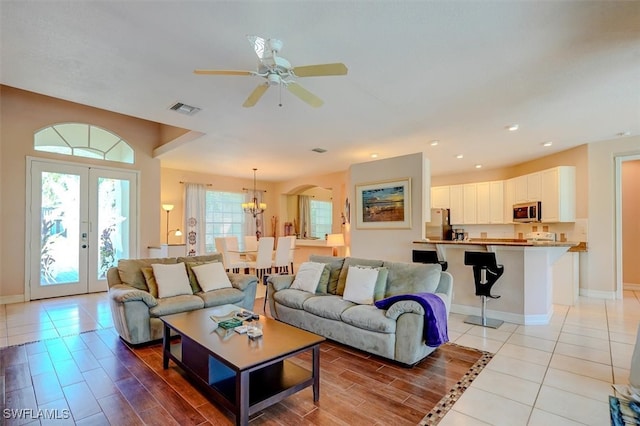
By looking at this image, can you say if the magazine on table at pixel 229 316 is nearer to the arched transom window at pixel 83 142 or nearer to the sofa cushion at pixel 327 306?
the sofa cushion at pixel 327 306

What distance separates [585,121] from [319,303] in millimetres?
4592

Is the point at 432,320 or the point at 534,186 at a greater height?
the point at 534,186

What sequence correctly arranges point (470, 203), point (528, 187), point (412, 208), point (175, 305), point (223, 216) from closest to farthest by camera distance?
point (175, 305), point (412, 208), point (528, 187), point (470, 203), point (223, 216)

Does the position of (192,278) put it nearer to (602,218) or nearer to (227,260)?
(227,260)

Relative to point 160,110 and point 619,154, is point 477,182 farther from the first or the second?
point 160,110

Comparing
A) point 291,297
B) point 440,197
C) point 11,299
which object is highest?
point 440,197

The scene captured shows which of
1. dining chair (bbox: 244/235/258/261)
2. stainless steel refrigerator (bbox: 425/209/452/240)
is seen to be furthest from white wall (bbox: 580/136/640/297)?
dining chair (bbox: 244/235/258/261)

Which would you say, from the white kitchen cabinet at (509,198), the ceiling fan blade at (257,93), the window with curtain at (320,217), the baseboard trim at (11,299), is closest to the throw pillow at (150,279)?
the ceiling fan blade at (257,93)

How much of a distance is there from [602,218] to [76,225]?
31.1 feet

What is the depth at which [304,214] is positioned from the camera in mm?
10727

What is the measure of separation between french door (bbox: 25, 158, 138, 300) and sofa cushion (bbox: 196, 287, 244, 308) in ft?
10.9

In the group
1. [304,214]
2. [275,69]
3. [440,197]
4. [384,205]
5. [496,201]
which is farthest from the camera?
[304,214]

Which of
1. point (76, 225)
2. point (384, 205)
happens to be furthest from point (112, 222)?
point (384, 205)

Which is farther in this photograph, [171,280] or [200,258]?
[200,258]
